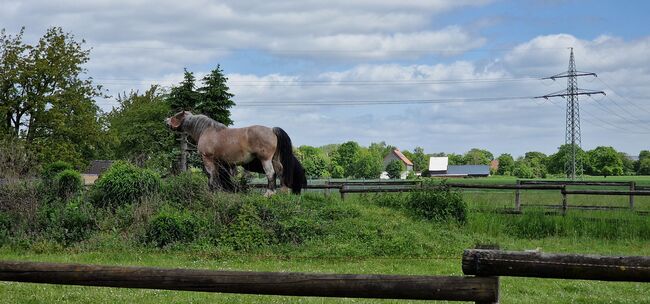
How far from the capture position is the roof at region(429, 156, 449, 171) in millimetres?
106938

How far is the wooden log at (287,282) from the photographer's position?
4.46 metres

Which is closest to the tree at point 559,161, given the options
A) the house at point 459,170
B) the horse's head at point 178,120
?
the house at point 459,170

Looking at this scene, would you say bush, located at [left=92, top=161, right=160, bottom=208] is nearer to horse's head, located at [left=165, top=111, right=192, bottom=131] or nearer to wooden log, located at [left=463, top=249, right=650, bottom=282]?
horse's head, located at [left=165, top=111, right=192, bottom=131]

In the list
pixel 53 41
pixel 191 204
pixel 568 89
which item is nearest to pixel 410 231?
pixel 191 204

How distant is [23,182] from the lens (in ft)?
61.3

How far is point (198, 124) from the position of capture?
766 inches

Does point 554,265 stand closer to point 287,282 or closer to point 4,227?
point 287,282

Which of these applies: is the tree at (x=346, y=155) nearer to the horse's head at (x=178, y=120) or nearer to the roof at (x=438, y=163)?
the roof at (x=438, y=163)

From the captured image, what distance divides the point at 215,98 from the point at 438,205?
10.1 m

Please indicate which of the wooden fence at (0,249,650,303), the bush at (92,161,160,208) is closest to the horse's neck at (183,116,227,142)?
the bush at (92,161,160,208)

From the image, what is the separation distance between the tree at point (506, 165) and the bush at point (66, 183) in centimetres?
9540

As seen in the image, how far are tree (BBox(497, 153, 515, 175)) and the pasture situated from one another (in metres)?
90.5

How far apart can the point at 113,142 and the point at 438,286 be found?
4185 centimetres

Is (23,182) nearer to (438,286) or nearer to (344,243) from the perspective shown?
(344,243)
